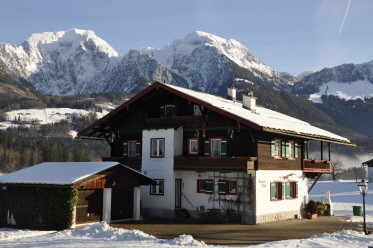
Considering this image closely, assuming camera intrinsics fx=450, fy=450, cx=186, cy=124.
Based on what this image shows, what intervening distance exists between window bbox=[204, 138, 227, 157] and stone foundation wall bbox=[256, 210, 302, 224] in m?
5.03

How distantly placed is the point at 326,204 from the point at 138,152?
55.8 ft

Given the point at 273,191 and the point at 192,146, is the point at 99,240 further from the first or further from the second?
the point at 273,191

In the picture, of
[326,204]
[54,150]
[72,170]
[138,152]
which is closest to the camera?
[72,170]

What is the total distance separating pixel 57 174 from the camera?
2791cm

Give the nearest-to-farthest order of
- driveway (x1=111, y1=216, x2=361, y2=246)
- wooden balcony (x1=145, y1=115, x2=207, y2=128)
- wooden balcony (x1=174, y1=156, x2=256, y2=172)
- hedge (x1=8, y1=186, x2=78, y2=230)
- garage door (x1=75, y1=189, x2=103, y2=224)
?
driveway (x1=111, y1=216, x2=361, y2=246), hedge (x1=8, y1=186, x2=78, y2=230), garage door (x1=75, y1=189, x2=103, y2=224), wooden balcony (x1=174, y1=156, x2=256, y2=172), wooden balcony (x1=145, y1=115, x2=207, y2=128)

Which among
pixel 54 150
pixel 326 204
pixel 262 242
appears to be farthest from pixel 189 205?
pixel 54 150

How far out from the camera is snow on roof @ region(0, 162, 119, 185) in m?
26.4

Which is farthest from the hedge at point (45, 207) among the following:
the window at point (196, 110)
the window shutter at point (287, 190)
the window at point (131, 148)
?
→ the window shutter at point (287, 190)

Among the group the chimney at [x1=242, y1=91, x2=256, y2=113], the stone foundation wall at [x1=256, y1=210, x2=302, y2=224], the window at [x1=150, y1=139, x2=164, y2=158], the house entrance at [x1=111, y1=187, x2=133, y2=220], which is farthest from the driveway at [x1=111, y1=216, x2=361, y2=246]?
the chimney at [x1=242, y1=91, x2=256, y2=113]

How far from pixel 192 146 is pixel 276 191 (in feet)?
22.9

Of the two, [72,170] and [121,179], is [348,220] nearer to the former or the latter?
[121,179]

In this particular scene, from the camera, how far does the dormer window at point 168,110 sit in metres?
34.8

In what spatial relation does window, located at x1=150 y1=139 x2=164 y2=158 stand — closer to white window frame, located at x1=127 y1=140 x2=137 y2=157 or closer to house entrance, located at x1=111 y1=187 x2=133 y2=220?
white window frame, located at x1=127 y1=140 x2=137 y2=157

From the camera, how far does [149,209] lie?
34125 millimetres
